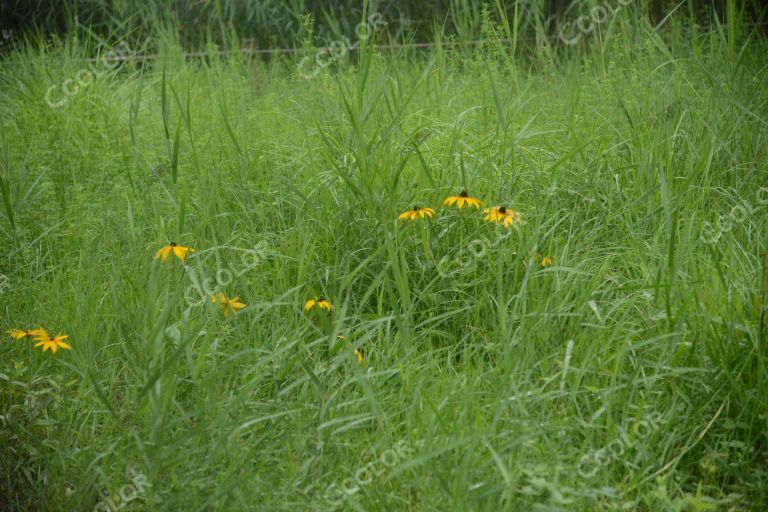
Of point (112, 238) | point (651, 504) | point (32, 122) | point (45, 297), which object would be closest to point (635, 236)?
point (651, 504)

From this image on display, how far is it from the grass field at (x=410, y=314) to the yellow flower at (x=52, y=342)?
6 centimetres

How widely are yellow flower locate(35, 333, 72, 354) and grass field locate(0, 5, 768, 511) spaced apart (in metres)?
0.06

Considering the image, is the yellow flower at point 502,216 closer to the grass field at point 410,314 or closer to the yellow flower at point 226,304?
the grass field at point 410,314

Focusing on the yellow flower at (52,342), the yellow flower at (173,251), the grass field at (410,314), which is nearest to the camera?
the grass field at (410,314)

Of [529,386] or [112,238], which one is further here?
[112,238]

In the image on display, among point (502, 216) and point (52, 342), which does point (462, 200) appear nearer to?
point (502, 216)

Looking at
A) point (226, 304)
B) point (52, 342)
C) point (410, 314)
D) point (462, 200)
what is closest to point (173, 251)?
point (226, 304)

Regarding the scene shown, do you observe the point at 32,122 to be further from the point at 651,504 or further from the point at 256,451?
the point at 651,504

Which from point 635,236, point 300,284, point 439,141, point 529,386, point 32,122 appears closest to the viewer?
point 529,386

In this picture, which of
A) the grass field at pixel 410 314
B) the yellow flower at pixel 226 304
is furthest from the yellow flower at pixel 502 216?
the yellow flower at pixel 226 304

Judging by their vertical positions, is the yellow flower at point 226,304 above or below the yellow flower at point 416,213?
below

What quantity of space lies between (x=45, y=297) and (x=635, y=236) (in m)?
1.99

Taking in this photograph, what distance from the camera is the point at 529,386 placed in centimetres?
215

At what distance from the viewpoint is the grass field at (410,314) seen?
1.92 meters
